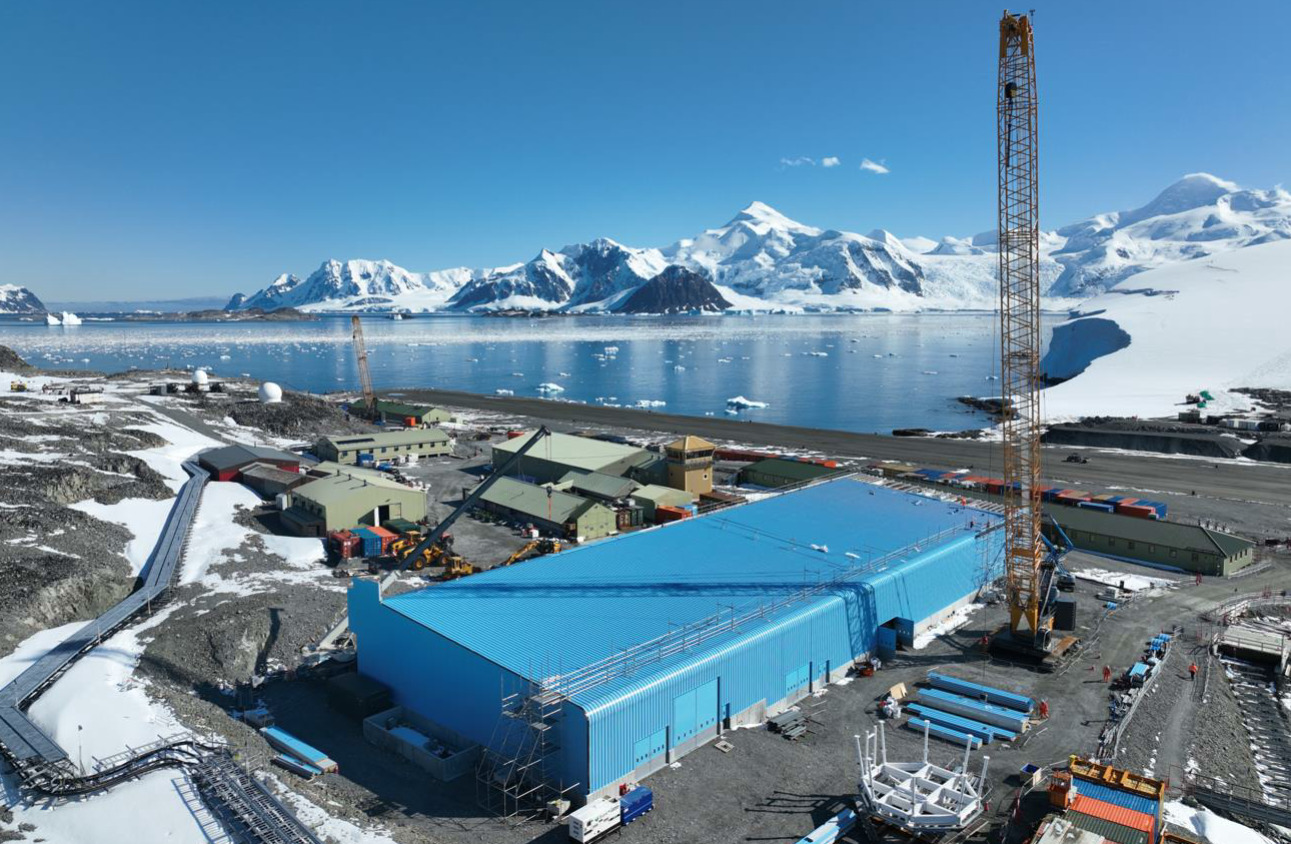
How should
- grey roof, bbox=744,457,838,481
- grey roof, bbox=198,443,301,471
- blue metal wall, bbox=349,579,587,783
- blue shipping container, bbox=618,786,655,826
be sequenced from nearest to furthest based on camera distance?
blue shipping container, bbox=618,786,655,826
blue metal wall, bbox=349,579,587,783
grey roof, bbox=198,443,301,471
grey roof, bbox=744,457,838,481

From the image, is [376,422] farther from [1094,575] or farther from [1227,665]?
[1227,665]

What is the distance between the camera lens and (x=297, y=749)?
1970 centimetres

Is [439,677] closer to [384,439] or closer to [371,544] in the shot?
[371,544]

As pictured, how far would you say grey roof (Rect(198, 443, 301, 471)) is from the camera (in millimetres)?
48575

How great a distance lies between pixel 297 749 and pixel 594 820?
8562 mm

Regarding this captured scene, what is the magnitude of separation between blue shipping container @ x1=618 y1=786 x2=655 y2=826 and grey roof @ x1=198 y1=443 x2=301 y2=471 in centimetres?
4052

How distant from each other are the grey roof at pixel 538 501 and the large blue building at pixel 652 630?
918cm

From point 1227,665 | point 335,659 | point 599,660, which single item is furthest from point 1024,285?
point 335,659

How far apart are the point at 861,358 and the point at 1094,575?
5448 inches

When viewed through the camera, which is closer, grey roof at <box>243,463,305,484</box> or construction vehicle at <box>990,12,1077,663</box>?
construction vehicle at <box>990,12,1077,663</box>

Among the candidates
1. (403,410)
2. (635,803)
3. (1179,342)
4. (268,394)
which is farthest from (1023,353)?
(1179,342)

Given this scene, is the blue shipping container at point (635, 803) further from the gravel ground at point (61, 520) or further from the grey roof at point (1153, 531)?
the grey roof at point (1153, 531)

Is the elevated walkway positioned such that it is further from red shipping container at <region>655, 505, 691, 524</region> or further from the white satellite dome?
the white satellite dome

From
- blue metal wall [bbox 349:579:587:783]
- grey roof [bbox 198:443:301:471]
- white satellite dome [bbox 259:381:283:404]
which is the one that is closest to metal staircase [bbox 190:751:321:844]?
blue metal wall [bbox 349:579:587:783]
